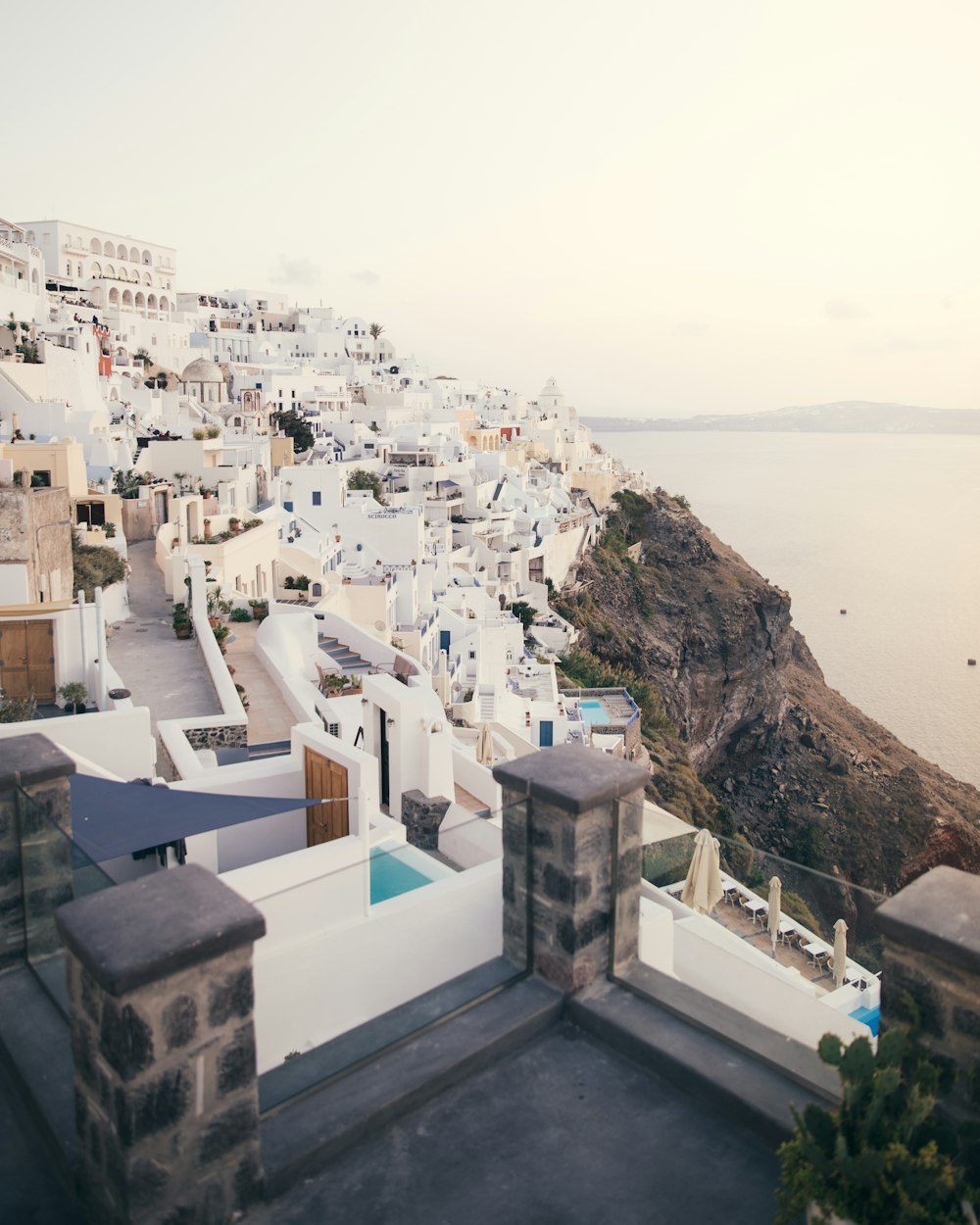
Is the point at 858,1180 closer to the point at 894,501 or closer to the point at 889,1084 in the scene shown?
the point at 889,1084

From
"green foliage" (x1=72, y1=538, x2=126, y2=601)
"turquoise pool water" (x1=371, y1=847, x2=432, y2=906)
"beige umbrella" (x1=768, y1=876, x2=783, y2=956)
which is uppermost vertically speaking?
"green foliage" (x1=72, y1=538, x2=126, y2=601)

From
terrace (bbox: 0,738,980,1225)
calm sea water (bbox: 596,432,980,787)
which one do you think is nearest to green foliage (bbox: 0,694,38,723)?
terrace (bbox: 0,738,980,1225)

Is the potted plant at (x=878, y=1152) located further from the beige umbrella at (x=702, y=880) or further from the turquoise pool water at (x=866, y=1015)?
the beige umbrella at (x=702, y=880)

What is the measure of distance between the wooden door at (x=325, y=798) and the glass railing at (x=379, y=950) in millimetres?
723

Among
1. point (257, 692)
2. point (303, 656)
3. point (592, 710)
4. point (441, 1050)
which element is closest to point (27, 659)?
point (257, 692)

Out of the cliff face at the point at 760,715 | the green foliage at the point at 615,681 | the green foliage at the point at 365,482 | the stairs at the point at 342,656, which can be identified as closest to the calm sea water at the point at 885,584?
the cliff face at the point at 760,715

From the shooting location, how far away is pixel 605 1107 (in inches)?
134

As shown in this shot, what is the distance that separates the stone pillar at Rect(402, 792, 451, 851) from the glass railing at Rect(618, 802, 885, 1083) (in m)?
2.19

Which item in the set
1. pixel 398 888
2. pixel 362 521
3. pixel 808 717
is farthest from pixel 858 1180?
pixel 808 717

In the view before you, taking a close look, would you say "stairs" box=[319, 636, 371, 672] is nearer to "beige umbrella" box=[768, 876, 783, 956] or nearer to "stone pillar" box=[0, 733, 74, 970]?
"beige umbrella" box=[768, 876, 783, 956]

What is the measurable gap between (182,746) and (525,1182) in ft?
19.4

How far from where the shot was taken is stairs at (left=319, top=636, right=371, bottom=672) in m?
14.0

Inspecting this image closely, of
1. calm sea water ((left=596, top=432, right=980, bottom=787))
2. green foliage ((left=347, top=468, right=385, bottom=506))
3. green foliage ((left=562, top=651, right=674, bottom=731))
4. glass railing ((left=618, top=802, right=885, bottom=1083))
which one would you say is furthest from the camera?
calm sea water ((left=596, top=432, right=980, bottom=787))

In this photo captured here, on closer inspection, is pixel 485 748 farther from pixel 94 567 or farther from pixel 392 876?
pixel 392 876
